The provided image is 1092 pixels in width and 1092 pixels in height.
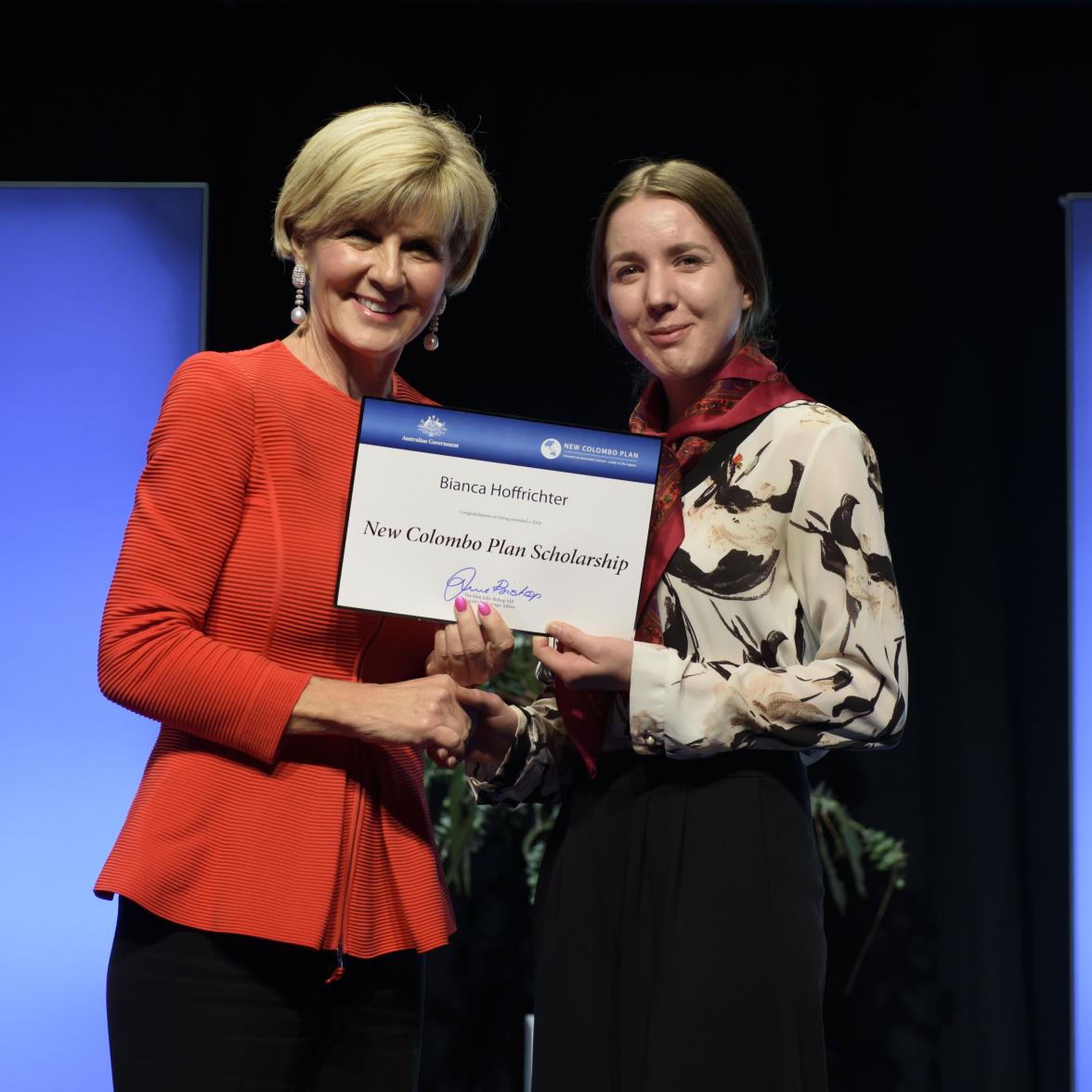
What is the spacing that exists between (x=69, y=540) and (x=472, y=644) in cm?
215

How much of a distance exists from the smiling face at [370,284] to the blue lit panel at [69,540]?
6.14 ft

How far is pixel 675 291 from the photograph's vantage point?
1.74m

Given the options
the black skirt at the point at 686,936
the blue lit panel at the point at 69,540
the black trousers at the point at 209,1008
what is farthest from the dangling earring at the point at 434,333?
the blue lit panel at the point at 69,540

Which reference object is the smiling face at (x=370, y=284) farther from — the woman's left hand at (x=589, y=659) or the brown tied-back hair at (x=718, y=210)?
the woman's left hand at (x=589, y=659)

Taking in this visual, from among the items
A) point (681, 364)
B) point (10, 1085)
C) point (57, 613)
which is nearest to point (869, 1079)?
point (10, 1085)

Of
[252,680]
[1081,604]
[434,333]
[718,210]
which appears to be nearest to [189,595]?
[252,680]

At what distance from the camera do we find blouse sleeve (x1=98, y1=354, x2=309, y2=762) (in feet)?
4.79

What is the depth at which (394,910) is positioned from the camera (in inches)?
61.7

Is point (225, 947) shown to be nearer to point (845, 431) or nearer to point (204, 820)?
point (204, 820)

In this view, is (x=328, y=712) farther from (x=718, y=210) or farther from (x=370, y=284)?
(x=718, y=210)

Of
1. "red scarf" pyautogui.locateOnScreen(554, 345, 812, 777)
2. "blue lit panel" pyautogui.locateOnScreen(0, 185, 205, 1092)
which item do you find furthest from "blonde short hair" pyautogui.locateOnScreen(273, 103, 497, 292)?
"blue lit panel" pyautogui.locateOnScreen(0, 185, 205, 1092)

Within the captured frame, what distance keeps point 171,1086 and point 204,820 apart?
0.28m

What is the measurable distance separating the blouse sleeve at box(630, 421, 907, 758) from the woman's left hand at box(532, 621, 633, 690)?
0.02 m

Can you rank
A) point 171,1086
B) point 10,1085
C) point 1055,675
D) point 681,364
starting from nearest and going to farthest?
point 171,1086
point 681,364
point 10,1085
point 1055,675
